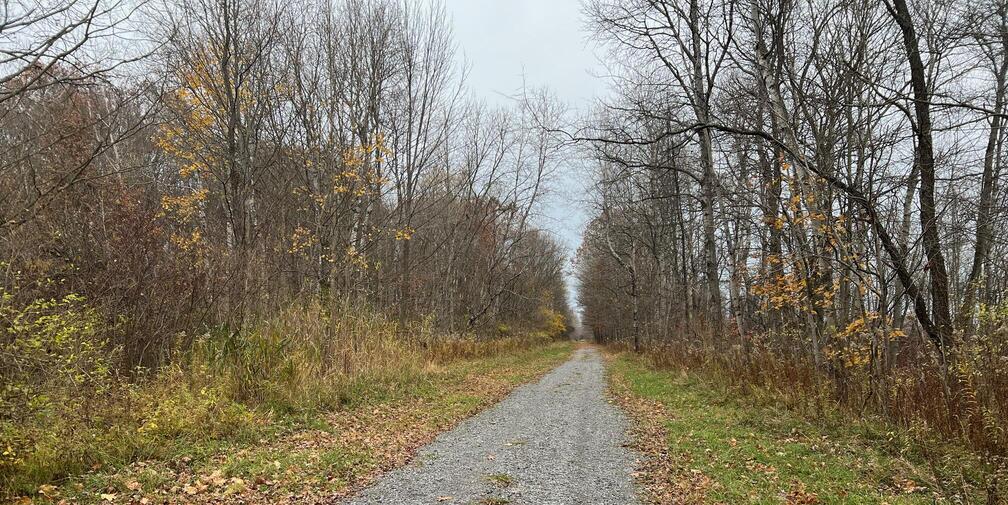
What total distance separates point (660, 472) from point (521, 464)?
1443 millimetres

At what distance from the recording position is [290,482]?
183 inches

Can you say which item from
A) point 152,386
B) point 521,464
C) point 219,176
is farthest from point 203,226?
point 521,464

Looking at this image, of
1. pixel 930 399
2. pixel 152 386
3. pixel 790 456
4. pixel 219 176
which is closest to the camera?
pixel 790 456

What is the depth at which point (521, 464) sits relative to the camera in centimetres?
555

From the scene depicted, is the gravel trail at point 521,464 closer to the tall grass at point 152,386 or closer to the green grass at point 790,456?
the green grass at point 790,456

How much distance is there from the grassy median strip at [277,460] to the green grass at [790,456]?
3.30 m

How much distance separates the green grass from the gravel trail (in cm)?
80

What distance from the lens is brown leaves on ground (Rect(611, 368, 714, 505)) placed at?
450 cm

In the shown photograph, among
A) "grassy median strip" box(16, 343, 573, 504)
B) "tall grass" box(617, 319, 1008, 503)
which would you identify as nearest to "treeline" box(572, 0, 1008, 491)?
"tall grass" box(617, 319, 1008, 503)

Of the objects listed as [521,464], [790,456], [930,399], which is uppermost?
[930,399]

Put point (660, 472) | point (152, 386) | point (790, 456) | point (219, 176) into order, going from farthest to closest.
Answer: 1. point (219, 176)
2. point (152, 386)
3. point (790, 456)
4. point (660, 472)

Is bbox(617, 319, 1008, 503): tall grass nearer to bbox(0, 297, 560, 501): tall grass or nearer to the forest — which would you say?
the forest

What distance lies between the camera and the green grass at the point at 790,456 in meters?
4.37

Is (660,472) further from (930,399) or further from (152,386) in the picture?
(152,386)
